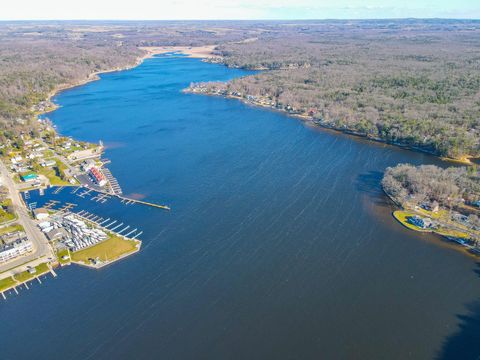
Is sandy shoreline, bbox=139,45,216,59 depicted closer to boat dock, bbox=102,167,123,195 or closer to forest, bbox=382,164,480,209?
boat dock, bbox=102,167,123,195

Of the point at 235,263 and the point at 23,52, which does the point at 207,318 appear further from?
the point at 23,52

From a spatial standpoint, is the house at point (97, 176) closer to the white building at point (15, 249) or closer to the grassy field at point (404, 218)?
the white building at point (15, 249)

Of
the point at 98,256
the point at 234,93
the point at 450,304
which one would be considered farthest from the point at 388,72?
the point at 98,256

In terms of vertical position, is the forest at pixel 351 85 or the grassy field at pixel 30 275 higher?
the forest at pixel 351 85

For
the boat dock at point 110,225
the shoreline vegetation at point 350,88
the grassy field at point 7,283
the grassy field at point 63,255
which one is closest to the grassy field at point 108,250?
the grassy field at point 63,255

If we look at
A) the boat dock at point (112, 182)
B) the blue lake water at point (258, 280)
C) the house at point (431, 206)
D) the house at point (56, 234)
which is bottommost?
the blue lake water at point (258, 280)

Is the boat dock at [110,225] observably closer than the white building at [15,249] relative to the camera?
No
